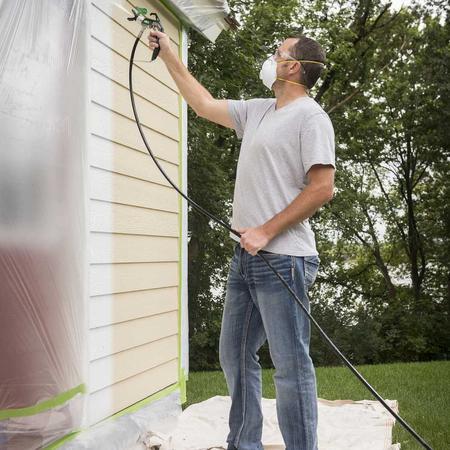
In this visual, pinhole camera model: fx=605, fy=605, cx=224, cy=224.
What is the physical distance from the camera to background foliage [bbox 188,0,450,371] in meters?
9.48

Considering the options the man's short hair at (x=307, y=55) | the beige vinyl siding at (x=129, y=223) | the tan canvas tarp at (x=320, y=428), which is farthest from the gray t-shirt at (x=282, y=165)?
the tan canvas tarp at (x=320, y=428)

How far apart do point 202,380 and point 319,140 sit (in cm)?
455

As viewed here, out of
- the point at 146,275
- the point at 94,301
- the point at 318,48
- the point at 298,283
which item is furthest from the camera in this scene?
the point at 146,275

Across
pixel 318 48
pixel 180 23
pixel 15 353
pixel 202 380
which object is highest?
pixel 180 23

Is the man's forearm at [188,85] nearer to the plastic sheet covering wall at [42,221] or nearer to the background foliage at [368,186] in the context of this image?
the plastic sheet covering wall at [42,221]

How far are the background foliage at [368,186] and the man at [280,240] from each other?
21.1ft

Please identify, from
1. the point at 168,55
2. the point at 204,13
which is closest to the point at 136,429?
the point at 168,55

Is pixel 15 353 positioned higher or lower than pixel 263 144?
lower

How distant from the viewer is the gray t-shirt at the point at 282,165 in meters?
2.23

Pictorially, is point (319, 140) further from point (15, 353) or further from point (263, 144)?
point (15, 353)

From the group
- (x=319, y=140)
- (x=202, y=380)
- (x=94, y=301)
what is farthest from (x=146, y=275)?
(x=202, y=380)

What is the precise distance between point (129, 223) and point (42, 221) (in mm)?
1007

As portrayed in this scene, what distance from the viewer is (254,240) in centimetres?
221

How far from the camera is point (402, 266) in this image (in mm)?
12391
